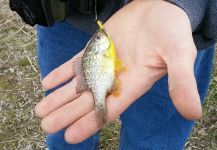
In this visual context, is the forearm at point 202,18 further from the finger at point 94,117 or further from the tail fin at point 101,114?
the tail fin at point 101,114

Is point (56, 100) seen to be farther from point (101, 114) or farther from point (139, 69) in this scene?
point (139, 69)

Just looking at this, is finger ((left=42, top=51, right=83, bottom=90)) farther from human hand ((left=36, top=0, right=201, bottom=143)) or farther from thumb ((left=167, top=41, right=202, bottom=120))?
thumb ((left=167, top=41, right=202, bottom=120))

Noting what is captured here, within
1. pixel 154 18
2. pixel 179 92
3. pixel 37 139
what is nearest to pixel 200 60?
pixel 154 18

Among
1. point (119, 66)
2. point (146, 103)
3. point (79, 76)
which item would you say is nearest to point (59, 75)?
point (79, 76)

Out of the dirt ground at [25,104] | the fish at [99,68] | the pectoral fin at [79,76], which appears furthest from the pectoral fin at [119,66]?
the dirt ground at [25,104]

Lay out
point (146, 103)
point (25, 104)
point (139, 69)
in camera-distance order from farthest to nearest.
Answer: point (25, 104), point (146, 103), point (139, 69)

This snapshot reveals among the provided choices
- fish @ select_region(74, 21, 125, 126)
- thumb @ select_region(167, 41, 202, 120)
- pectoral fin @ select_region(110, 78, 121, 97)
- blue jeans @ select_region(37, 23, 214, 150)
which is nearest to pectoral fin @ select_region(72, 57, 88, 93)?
fish @ select_region(74, 21, 125, 126)
